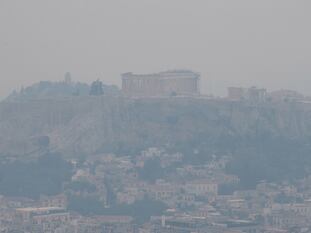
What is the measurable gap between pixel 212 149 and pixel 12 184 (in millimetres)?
9650

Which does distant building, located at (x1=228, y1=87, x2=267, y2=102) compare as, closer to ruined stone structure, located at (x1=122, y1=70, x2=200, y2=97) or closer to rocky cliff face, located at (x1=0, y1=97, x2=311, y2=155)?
rocky cliff face, located at (x1=0, y1=97, x2=311, y2=155)

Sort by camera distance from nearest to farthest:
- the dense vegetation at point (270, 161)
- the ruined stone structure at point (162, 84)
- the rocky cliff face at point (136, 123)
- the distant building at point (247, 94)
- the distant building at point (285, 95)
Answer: the dense vegetation at point (270, 161) < the rocky cliff face at point (136, 123) < the distant building at point (247, 94) < the distant building at point (285, 95) < the ruined stone structure at point (162, 84)

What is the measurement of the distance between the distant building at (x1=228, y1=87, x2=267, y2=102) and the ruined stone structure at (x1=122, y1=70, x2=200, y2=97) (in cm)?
213

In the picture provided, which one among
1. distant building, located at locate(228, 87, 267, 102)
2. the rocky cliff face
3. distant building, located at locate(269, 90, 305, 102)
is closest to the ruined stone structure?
distant building, located at locate(228, 87, 267, 102)

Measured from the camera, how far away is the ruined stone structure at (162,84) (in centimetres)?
9450

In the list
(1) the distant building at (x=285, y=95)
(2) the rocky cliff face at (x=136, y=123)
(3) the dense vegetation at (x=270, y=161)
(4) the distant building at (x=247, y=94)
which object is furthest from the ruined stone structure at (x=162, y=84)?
(3) the dense vegetation at (x=270, y=161)

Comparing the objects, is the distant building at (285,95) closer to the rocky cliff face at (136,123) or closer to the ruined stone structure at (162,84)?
the rocky cliff face at (136,123)

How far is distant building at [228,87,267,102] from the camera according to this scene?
92.4 metres

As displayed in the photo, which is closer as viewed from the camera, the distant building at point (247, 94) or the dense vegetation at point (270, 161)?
the dense vegetation at point (270, 161)

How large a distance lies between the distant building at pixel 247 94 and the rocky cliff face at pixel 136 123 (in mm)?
1190

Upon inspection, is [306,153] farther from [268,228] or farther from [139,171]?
[268,228]

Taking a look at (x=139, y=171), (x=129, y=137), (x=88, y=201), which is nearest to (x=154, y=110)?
(x=129, y=137)

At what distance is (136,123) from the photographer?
89.6 meters

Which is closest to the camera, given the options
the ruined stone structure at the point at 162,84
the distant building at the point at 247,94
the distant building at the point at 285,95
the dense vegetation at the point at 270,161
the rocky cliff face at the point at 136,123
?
the dense vegetation at the point at 270,161
